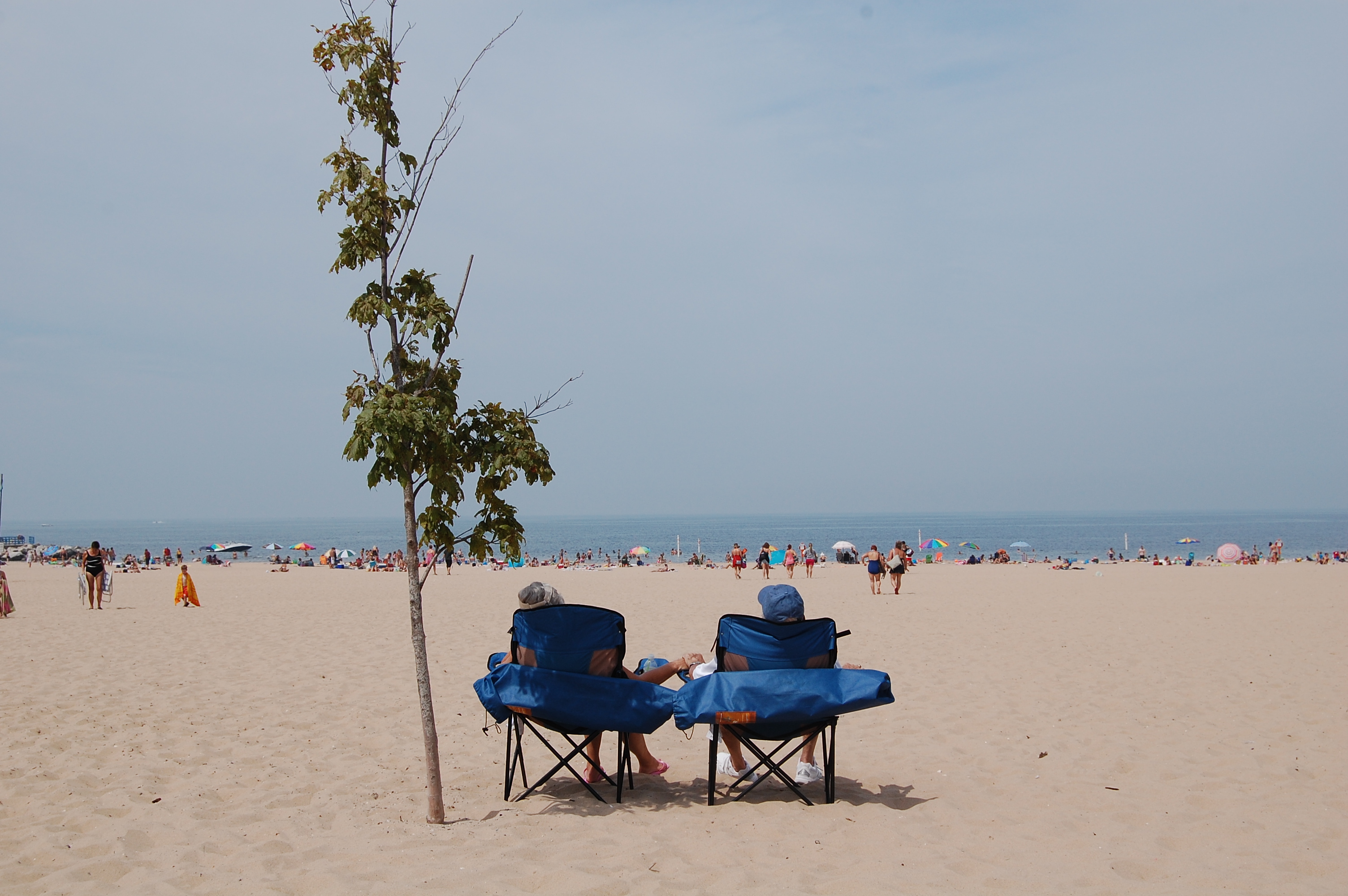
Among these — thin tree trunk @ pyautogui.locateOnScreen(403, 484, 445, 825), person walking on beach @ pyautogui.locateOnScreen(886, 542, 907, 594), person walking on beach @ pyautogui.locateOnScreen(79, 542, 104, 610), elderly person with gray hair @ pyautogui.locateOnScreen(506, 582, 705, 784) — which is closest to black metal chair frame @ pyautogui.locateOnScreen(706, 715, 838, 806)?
elderly person with gray hair @ pyautogui.locateOnScreen(506, 582, 705, 784)

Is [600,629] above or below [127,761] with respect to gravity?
above

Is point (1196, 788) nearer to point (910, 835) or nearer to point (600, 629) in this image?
point (910, 835)

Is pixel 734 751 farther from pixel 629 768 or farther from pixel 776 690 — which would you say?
pixel 776 690

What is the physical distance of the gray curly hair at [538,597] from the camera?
4926mm

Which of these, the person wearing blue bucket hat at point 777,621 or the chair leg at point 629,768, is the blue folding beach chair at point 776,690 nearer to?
the person wearing blue bucket hat at point 777,621

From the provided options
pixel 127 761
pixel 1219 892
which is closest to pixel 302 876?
pixel 127 761

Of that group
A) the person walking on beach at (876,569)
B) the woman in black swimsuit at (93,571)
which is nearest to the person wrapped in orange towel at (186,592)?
the woman in black swimsuit at (93,571)

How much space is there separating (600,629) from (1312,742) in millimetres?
4897

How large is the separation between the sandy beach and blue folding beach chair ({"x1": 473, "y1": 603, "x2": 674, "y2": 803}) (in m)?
0.44

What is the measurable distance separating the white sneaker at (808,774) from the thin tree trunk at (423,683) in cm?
200

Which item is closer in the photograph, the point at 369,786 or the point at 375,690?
the point at 369,786

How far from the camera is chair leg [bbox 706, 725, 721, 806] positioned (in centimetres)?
453

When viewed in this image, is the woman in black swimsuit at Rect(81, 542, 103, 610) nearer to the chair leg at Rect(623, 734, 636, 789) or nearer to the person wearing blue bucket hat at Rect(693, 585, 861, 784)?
the chair leg at Rect(623, 734, 636, 789)

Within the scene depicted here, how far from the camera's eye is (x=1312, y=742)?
232 inches
